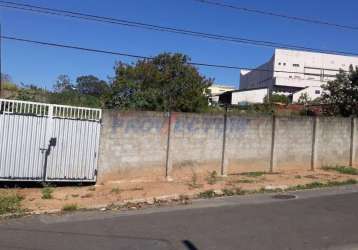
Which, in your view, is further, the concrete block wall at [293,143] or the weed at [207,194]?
the concrete block wall at [293,143]

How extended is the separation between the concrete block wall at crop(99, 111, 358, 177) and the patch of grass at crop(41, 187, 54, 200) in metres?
1.76

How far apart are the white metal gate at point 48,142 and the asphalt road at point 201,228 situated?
3327mm

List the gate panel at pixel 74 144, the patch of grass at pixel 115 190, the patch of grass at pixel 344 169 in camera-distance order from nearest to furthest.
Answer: the patch of grass at pixel 115 190 < the gate panel at pixel 74 144 < the patch of grass at pixel 344 169

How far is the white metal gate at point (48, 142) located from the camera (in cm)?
1365

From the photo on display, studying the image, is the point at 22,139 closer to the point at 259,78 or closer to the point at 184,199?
the point at 184,199

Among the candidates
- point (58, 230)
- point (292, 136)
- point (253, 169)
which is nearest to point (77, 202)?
point (58, 230)

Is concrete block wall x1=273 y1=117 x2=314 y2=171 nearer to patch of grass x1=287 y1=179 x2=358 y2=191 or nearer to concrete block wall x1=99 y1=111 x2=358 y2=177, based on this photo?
concrete block wall x1=99 y1=111 x2=358 y2=177

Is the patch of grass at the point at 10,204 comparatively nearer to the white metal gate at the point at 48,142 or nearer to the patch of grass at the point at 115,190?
the white metal gate at the point at 48,142

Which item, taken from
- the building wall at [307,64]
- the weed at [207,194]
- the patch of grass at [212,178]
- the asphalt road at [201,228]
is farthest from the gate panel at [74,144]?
the building wall at [307,64]

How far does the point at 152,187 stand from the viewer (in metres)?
14.9

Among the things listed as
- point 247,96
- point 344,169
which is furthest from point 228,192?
point 247,96

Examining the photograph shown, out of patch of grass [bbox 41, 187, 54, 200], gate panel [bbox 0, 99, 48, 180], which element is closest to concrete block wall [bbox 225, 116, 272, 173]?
patch of grass [bbox 41, 187, 54, 200]

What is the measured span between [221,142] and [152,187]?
3712mm

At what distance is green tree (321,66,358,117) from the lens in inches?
1069
